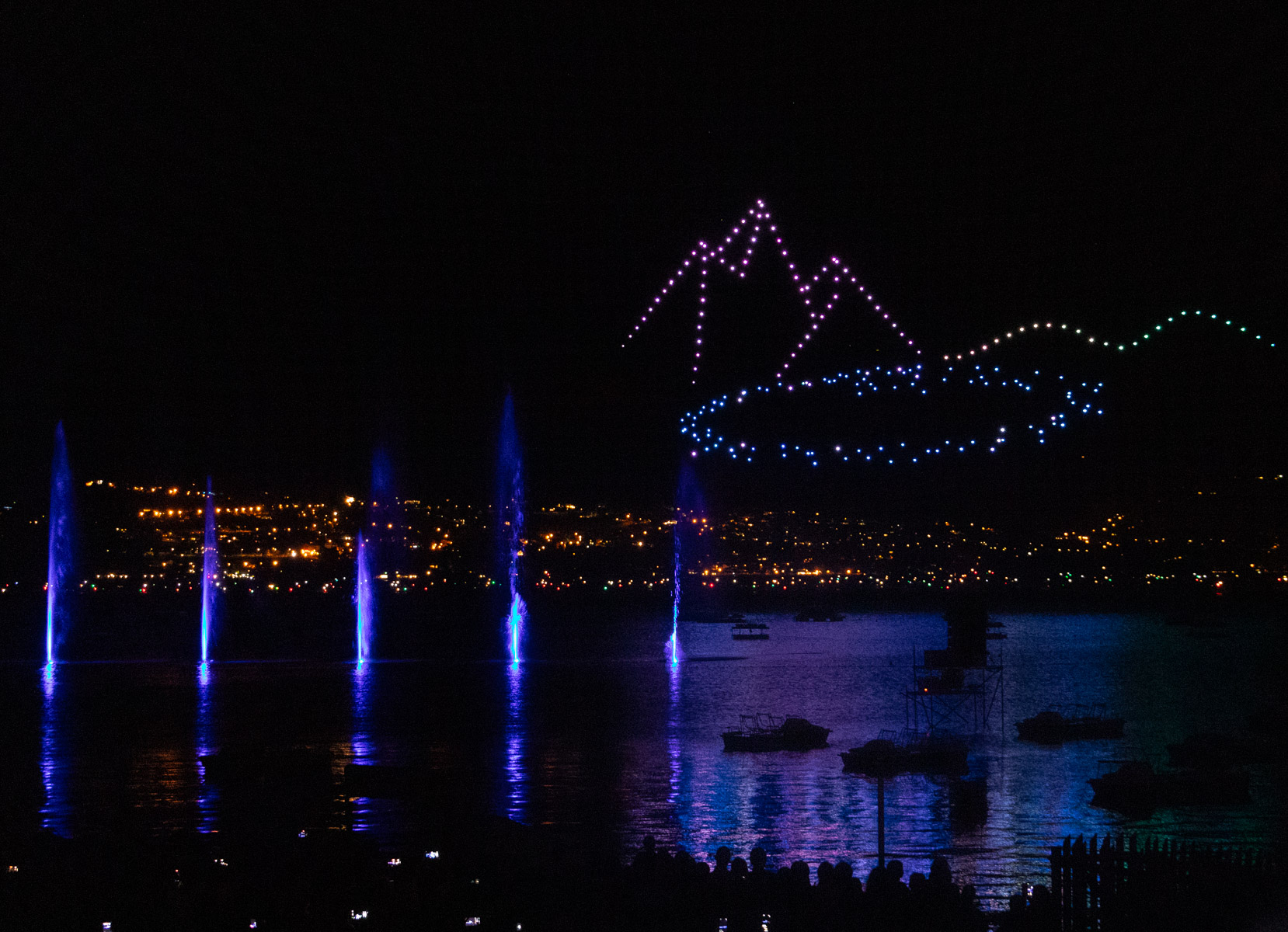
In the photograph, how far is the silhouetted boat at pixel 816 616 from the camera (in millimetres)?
106562

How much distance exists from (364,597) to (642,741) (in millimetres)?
71510

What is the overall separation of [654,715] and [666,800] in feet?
50.6

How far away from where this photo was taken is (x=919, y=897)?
7012mm

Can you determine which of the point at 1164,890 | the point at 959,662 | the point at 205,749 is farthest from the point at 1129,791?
the point at 205,749

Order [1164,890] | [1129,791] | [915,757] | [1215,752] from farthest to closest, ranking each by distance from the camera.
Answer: [1215,752], [915,757], [1129,791], [1164,890]

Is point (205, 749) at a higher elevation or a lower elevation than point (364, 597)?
lower

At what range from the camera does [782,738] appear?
27.1m

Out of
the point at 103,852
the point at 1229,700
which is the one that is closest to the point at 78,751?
the point at 103,852

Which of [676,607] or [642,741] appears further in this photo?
[676,607]

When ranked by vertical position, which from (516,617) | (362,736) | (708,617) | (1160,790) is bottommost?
(516,617)

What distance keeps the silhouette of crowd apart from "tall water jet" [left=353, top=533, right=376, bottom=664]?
6602 centimetres

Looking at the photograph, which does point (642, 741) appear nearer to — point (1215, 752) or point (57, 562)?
point (1215, 752)

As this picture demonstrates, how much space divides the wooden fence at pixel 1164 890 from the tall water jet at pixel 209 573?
64.7 meters

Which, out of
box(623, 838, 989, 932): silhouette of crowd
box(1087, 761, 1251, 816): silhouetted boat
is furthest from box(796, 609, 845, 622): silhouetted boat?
box(623, 838, 989, 932): silhouette of crowd
